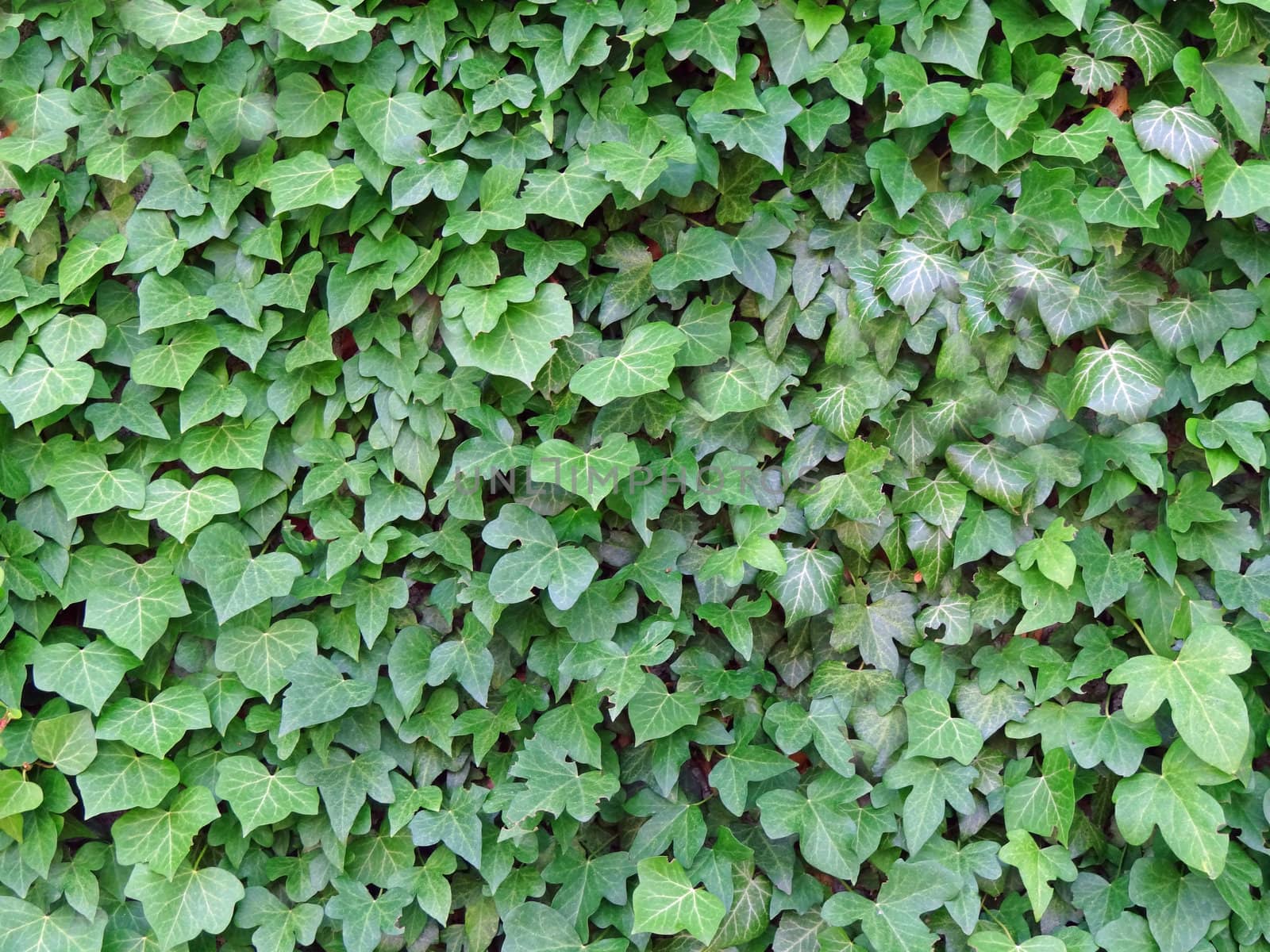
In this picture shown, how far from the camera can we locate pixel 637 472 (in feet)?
6.93

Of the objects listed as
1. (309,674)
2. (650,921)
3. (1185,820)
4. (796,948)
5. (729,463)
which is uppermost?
(729,463)

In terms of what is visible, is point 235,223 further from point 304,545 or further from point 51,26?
point 304,545

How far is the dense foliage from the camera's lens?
79.4 inches

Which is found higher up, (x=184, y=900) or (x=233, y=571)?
(x=233, y=571)

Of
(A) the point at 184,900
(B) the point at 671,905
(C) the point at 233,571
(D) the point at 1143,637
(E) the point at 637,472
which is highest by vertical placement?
(E) the point at 637,472

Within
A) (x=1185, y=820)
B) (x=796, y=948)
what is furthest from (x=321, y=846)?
(x=1185, y=820)

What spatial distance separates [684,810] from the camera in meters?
2.21

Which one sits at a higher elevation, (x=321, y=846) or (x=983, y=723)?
(x=983, y=723)

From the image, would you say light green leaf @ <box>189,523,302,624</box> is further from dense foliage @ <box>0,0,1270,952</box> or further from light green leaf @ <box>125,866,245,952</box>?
light green leaf @ <box>125,866,245,952</box>

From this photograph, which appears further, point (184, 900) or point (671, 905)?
point (184, 900)

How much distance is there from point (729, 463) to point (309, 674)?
3.53 feet

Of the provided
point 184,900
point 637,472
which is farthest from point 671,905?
point 184,900

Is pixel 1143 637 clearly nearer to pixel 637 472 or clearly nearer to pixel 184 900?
pixel 637 472

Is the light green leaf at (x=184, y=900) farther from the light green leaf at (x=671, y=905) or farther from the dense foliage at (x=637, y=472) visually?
the light green leaf at (x=671, y=905)
